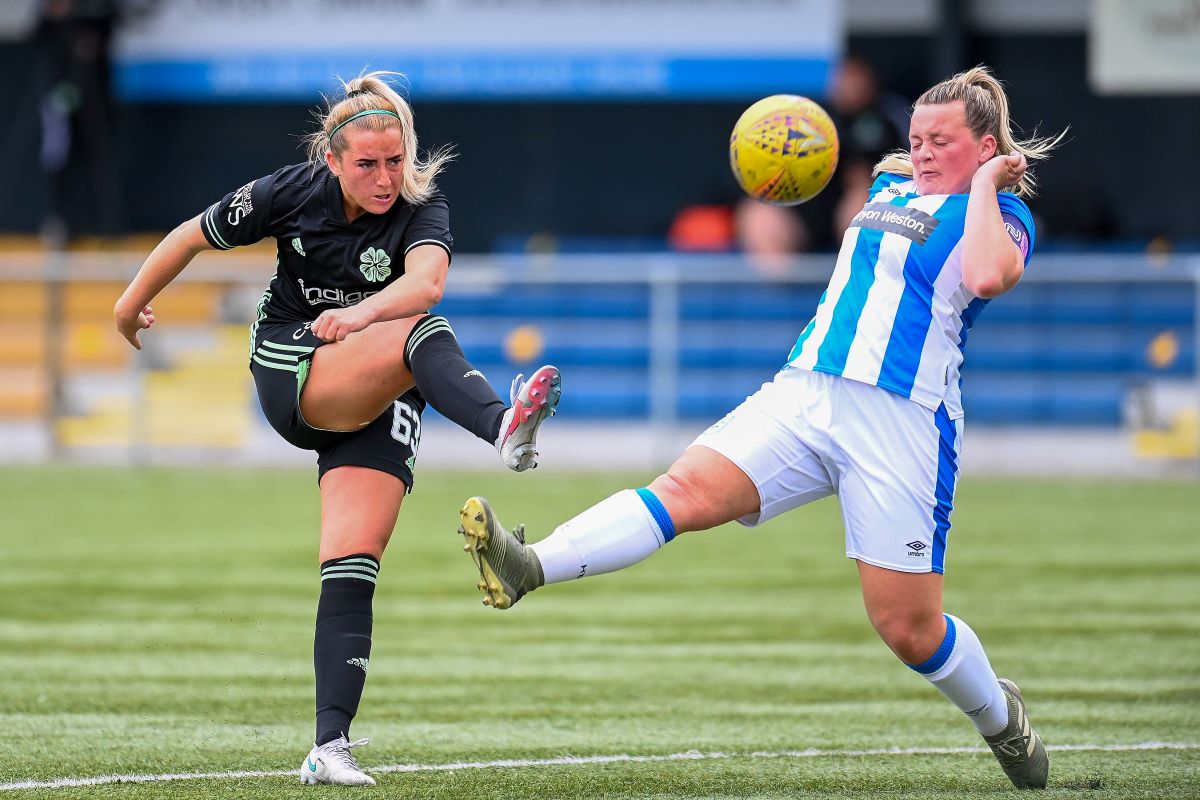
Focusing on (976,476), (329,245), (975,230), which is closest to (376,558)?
(329,245)

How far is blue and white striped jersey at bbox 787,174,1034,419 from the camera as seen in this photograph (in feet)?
15.3

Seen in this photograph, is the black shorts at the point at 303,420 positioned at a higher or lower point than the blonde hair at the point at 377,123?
lower

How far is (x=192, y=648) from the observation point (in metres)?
7.60

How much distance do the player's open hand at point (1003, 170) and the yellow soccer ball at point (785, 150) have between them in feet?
2.29

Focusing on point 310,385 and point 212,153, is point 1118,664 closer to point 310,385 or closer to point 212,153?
point 310,385

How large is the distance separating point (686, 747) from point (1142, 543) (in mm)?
6030

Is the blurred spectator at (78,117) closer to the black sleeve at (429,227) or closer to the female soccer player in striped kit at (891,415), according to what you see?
the black sleeve at (429,227)

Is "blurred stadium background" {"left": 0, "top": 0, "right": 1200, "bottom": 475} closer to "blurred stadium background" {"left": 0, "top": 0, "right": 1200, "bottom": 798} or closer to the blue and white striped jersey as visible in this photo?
"blurred stadium background" {"left": 0, "top": 0, "right": 1200, "bottom": 798}

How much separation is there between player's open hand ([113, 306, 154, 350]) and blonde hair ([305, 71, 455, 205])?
68cm

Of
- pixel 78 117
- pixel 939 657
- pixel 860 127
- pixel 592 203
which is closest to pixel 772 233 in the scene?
pixel 860 127

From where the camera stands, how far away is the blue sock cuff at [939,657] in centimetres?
479

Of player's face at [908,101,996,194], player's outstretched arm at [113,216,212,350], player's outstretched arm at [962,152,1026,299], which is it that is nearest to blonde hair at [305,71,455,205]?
player's outstretched arm at [113,216,212,350]

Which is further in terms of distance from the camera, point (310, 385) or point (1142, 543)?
point (1142, 543)

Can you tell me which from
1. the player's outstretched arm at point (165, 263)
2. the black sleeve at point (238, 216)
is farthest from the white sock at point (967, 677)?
the player's outstretched arm at point (165, 263)
